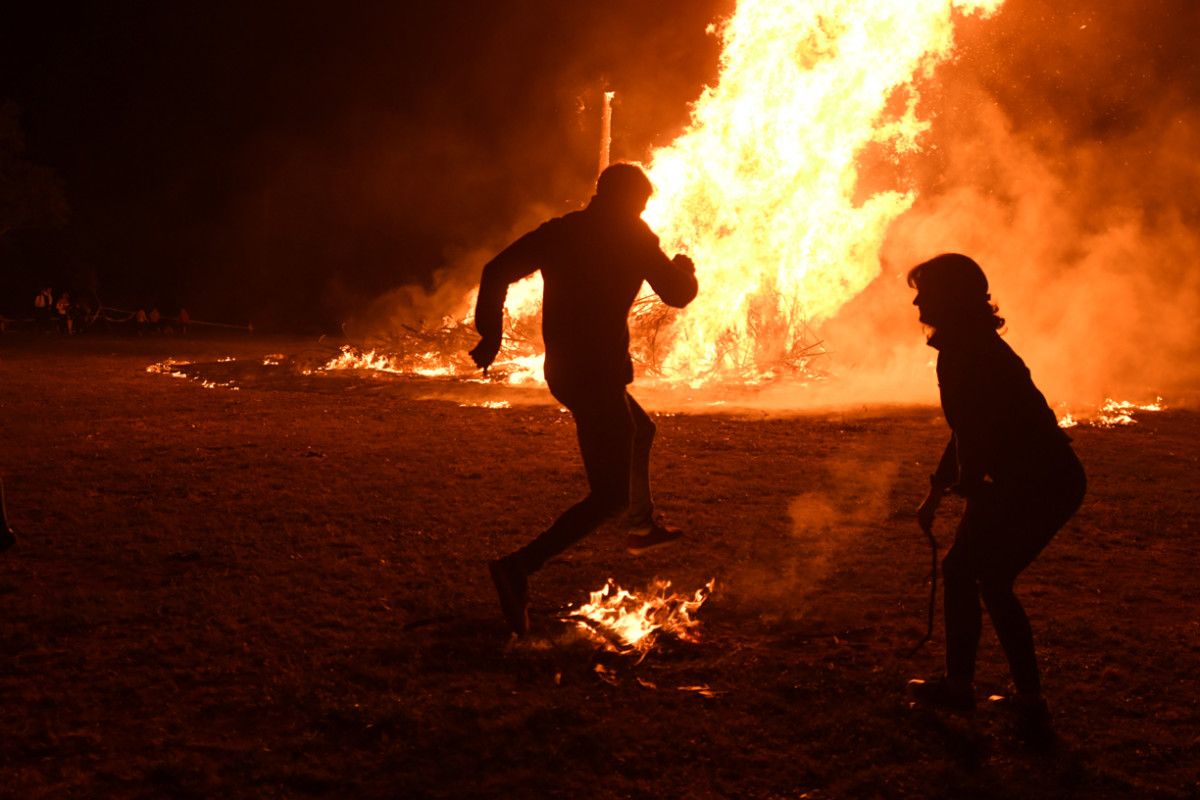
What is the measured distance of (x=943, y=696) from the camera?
11.2 ft

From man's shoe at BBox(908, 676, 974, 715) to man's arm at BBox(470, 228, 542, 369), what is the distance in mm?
2140

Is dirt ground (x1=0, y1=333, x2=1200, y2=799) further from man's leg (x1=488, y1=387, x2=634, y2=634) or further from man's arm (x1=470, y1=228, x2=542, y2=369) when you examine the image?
man's arm (x1=470, y1=228, x2=542, y2=369)

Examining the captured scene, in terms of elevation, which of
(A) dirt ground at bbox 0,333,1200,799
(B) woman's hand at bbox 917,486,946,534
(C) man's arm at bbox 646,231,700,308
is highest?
(C) man's arm at bbox 646,231,700,308

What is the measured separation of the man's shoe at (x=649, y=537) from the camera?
15.1ft

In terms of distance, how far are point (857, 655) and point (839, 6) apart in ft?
42.8

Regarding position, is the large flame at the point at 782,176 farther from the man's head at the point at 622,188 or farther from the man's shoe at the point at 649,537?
the man's head at the point at 622,188

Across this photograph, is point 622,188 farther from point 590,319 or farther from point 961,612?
point 961,612

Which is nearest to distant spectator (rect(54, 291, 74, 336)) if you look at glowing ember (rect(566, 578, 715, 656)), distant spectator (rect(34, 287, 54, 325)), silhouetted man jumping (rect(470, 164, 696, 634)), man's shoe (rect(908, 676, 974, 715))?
distant spectator (rect(34, 287, 54, 325))

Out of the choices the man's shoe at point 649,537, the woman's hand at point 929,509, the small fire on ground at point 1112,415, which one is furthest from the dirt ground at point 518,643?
the small fire on ground at point 1112,415

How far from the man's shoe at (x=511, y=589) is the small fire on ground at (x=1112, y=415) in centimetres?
830

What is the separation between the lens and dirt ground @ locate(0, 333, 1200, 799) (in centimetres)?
299

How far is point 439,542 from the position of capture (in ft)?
18.7

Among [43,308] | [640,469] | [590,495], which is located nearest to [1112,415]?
[640,469]

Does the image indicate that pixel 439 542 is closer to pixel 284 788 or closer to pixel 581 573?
pixel 581 573
